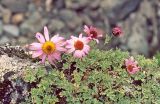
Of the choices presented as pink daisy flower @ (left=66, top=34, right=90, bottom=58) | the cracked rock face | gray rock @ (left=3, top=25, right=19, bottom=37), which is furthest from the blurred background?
pink daisy flower @ (left=66, top=34, right=90, bottom=58)

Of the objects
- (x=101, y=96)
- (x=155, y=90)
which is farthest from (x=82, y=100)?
(x=155, y=90)

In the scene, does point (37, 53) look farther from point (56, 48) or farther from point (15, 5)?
point (15, 5)

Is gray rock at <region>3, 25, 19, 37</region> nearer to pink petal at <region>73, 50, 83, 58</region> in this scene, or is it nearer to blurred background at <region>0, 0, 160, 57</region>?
blurred background at <region>0, 0, 160, 57</region>

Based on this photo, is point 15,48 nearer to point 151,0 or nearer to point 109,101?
point 109,101

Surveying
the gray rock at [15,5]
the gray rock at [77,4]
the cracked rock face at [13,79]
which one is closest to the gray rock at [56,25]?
the gray rock at [77,4]

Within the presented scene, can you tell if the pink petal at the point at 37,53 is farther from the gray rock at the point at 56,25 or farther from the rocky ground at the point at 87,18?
the gray rock at the point at 56,25

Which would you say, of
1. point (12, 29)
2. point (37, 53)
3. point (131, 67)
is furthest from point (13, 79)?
point (12, 29)
